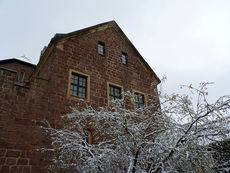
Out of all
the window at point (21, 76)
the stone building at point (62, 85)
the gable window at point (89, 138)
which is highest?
the window at point (21, 76)

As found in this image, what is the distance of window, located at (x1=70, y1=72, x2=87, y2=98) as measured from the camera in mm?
8503

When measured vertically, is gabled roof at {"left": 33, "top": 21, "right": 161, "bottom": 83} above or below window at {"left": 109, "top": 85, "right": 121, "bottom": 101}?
above

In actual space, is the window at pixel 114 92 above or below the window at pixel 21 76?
below

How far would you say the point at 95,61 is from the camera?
10.0 meters

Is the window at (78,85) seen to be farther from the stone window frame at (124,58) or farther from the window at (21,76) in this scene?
the window at (21,76)

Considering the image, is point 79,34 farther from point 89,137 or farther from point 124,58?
point 89,137

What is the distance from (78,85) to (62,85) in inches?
35.9

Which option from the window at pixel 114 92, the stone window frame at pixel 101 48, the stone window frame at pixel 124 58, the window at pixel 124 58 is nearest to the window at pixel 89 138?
the window at pixel 114 92

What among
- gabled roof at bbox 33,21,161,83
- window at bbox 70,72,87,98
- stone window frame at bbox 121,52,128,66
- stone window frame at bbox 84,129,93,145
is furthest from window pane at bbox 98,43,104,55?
stone window frame at bbox 84,129,93,145

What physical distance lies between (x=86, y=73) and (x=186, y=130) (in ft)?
20.5

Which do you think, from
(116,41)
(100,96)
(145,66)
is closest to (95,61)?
(100,96)

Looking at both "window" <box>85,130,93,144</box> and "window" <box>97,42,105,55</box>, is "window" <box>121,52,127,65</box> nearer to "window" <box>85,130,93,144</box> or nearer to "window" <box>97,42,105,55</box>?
"window" <box>97,42,105,55</box>

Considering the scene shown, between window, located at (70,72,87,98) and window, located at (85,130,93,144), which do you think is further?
window, located at (70,72,87,98)

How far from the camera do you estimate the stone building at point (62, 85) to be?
615cm
